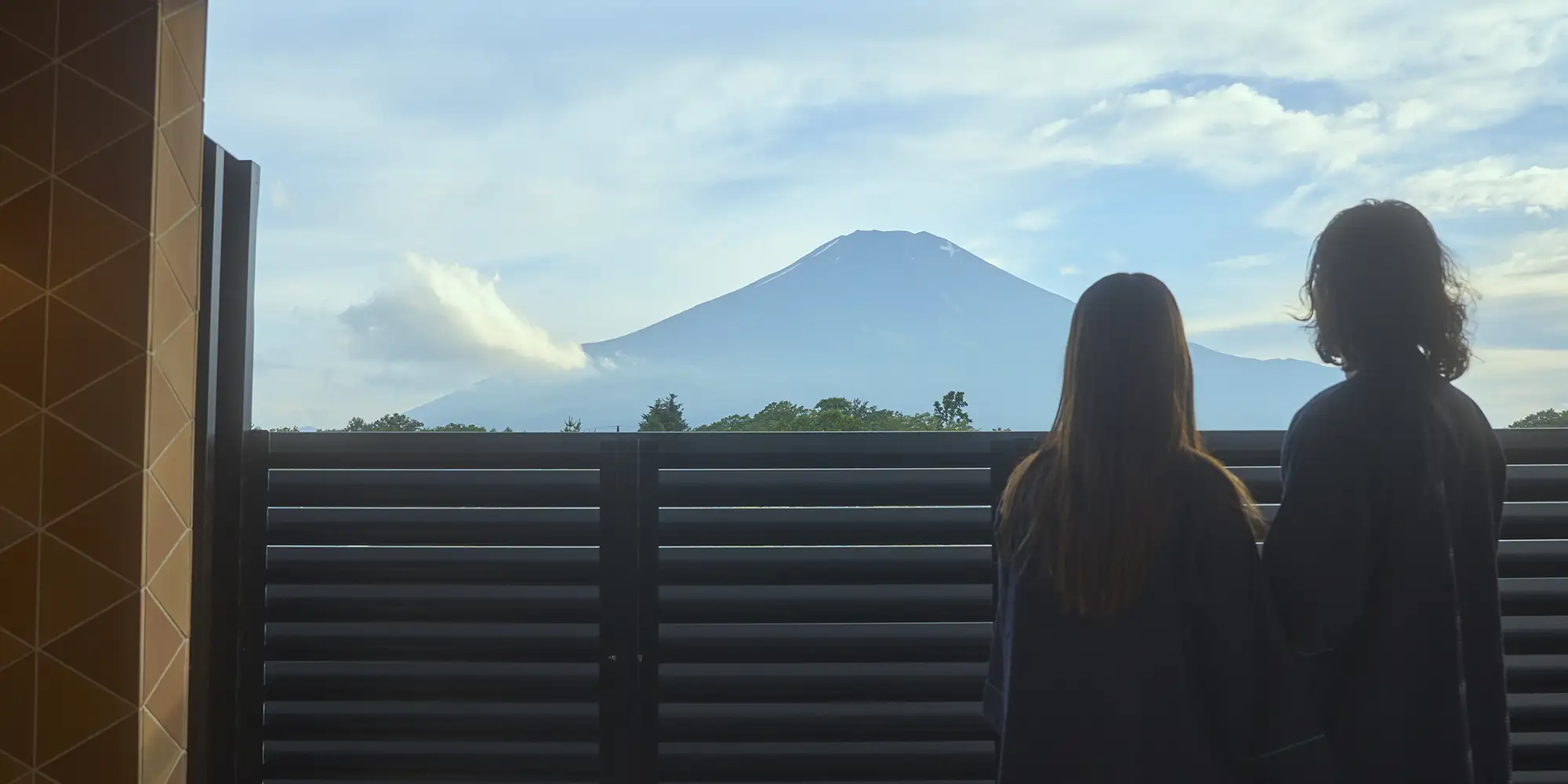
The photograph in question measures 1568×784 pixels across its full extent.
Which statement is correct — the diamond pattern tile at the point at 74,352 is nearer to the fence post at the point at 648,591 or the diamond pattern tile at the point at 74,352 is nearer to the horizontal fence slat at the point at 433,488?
the horizontal fence slat at the point at 433,488

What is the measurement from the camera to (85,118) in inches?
90.2

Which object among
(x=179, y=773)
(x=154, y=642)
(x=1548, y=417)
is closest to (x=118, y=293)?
(x=154, y=642)

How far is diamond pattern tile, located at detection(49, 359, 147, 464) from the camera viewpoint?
2.28 meters

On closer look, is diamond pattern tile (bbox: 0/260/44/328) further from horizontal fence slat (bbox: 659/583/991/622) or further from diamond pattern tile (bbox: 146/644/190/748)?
horizontal fence slat (bbox: 659/583/991/622)

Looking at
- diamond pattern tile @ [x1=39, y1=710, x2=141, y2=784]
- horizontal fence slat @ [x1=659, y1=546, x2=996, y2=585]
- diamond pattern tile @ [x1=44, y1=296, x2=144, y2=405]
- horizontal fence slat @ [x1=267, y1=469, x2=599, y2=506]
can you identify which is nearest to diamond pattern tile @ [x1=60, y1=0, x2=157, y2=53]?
diamond pattern tile @ [x1=44, y1=296, x2=144, y2=405]

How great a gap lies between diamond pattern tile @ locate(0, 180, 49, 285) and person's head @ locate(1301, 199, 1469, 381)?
2718 mm

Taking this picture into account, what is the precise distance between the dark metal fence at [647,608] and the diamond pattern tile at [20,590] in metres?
0.47

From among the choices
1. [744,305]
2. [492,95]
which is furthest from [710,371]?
[492,95]

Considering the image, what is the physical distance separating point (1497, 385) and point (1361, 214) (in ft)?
4.72

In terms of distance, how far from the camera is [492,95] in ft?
28.2

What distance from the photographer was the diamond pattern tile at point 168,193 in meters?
2.32

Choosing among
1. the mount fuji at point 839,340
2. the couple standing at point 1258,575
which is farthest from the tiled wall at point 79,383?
the mount fuji at point 839,340

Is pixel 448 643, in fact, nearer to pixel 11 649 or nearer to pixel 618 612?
pixel 618 612

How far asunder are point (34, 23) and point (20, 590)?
1.31 meters
